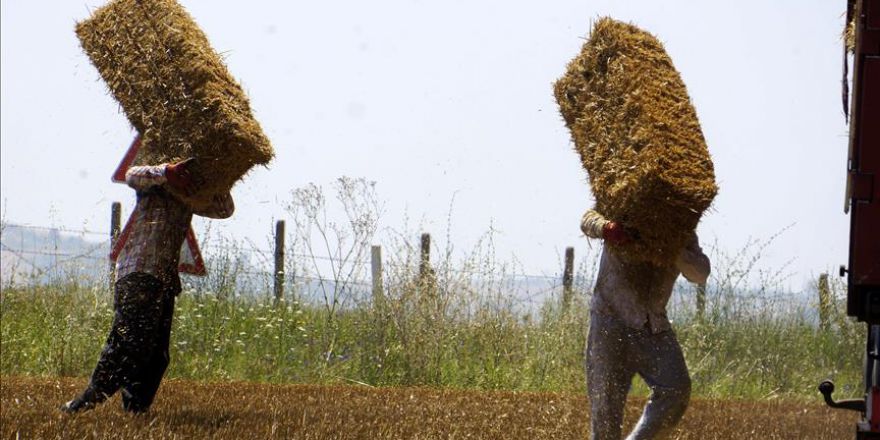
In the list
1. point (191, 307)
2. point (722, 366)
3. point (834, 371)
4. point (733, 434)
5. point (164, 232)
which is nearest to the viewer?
point (164, 232)

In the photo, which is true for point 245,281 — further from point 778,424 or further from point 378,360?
point 778,424

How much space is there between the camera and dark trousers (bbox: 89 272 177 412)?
26.8 feet

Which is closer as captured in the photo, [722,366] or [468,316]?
[468,316]

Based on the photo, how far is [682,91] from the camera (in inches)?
305

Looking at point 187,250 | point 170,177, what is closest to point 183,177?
point 170,177

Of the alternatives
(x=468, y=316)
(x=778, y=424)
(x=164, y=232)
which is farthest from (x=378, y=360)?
(x=164, y=232)

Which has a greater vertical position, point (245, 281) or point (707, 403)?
point (245, 281)

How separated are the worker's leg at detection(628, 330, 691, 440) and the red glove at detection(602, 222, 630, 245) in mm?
492

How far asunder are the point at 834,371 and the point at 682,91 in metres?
8.69

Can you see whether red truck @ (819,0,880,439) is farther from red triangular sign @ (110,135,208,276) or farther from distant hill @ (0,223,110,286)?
distant hill @ (0,223,110,286)

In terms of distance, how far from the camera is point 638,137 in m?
7.23

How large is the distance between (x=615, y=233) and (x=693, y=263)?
410mm

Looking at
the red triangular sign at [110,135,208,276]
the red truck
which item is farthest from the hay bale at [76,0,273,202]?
the red truck

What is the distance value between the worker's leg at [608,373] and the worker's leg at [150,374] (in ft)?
8.63
